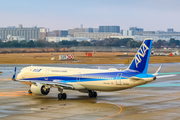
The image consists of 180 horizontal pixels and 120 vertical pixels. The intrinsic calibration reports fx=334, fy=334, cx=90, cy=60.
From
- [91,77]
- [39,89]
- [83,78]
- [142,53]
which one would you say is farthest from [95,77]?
[39,89]

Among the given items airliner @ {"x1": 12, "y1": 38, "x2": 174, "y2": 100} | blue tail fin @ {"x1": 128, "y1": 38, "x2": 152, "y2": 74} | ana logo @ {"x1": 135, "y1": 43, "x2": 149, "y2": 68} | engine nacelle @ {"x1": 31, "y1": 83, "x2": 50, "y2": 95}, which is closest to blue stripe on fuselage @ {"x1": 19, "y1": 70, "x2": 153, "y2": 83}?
airliner @ {"x1": 12, "y1": 38, "x2": 174, "y2": 100}

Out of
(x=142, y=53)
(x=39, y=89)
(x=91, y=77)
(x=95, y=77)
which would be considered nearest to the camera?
(x=142, y=53)

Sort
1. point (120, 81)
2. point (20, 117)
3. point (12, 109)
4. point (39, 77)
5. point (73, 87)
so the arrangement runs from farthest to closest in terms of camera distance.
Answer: point (39, 77)
point (73, 87)
point (120, 81)
point (12, 109)
point (20, 117)

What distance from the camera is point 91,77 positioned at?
38.6m

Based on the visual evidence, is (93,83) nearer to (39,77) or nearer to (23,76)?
(39,77)

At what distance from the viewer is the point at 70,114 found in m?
30.7

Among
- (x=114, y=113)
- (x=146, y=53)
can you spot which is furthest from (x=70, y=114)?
(x=146, y=53)

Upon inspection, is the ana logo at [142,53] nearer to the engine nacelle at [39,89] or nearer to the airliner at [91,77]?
the airliner at [91,77]

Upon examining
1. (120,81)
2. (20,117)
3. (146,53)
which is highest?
(146,53)

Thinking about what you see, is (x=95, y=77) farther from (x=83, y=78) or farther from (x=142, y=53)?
(x=142, y=53)

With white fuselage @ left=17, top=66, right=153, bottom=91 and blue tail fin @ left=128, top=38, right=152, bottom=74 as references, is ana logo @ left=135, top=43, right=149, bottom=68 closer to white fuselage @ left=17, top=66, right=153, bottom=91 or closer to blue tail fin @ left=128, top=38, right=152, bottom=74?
blue tail fin @ left=128, top=38, right=152, bottom=74

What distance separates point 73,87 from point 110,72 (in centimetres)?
494

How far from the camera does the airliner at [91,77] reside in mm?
36031

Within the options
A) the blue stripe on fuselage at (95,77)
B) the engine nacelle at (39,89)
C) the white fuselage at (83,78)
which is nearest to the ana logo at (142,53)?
the blue stripe on fuselage at (95,77)
